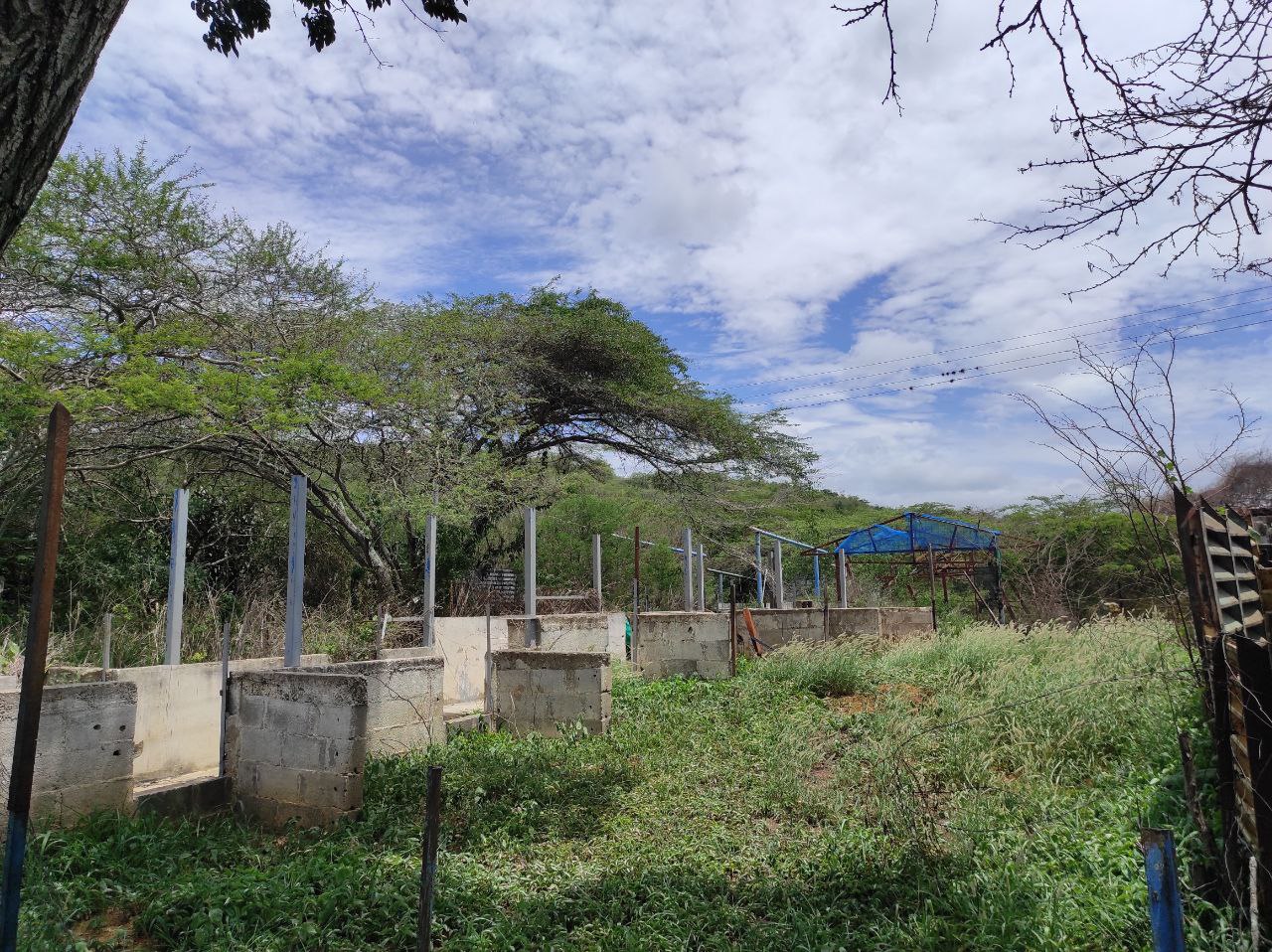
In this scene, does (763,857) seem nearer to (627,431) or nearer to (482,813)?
(482,813)

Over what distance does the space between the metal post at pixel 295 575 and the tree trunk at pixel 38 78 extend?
15.0ft

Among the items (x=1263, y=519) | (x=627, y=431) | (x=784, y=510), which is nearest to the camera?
(x=1263, y=519)

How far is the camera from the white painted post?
653 centimetres

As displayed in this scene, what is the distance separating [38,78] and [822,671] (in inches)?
358

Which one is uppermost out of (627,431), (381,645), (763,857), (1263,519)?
(627,431)

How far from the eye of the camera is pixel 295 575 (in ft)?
21.9

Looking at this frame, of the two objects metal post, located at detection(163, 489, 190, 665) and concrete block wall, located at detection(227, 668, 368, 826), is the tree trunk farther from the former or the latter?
metal post, located at detection(163, 489, 190, 665)

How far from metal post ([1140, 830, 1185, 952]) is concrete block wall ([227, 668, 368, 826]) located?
4.79 meters

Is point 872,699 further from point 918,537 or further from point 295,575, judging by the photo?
point 918,537

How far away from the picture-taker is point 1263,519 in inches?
260

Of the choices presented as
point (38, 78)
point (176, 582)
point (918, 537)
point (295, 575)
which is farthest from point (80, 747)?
point (918, 537)

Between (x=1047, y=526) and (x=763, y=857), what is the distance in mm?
16081

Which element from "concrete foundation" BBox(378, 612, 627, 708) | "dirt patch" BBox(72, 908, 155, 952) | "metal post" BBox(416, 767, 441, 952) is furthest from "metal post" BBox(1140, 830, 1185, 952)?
"concrete foundation" BBox(378, 612, 627, 708)

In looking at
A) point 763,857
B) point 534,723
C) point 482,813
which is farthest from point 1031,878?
point 534,723
